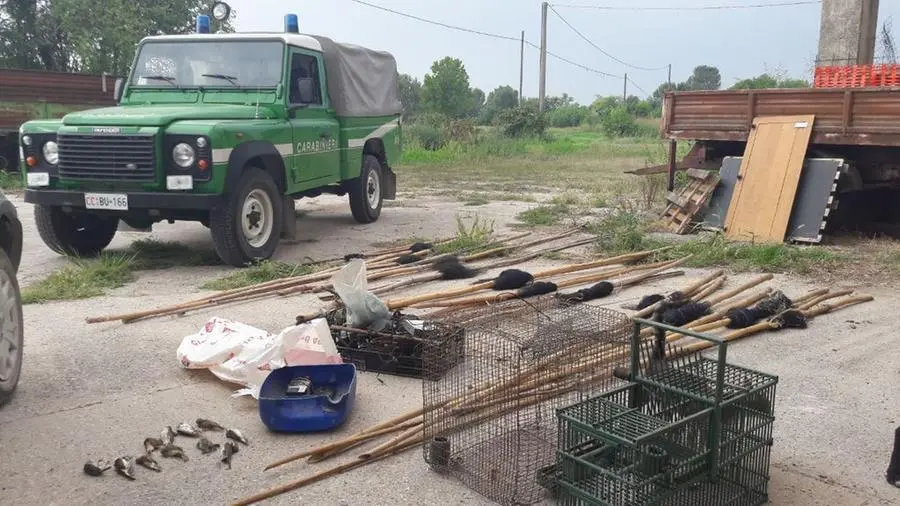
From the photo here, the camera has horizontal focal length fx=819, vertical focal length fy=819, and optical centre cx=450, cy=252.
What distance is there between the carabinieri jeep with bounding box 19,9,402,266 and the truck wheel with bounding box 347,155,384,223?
1.98 feet

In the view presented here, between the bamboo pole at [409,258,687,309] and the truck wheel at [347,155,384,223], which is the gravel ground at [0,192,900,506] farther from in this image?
the truck wheel at [347,155,384,223]

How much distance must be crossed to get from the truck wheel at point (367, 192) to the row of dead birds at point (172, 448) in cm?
726

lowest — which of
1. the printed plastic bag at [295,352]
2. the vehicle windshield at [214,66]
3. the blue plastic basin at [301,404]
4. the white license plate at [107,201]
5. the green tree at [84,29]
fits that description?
the blue plastic basin at [301,404]

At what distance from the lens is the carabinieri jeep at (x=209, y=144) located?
7.45 metres

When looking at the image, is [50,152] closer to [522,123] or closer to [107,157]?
[107,157]

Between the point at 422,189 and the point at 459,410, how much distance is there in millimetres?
12702

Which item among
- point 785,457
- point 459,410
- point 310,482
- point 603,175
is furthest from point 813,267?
point 603,175

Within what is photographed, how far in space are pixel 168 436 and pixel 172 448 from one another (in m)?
0.16

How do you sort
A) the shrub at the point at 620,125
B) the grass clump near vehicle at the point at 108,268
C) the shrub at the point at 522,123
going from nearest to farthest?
the grass clump near vehicle at the point at 108,268 → the shrub at the point at 522,123 → the shrub at the point at 620,125

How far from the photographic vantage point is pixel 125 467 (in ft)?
11.6

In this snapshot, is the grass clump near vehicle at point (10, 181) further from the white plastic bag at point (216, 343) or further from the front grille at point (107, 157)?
the white plastic bag at point (216, 343)

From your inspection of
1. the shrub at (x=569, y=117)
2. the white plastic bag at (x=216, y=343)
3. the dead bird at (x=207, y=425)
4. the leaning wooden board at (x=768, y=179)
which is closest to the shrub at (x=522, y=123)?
the leaning wooden board at (x=768, y=179)

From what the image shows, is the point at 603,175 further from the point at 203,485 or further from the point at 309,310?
the point at 203,485

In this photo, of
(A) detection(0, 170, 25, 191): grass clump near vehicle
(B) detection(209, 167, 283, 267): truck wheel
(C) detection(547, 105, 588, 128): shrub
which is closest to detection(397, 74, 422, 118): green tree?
(C) detection(547, 105, 588, 128): shrub
